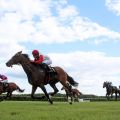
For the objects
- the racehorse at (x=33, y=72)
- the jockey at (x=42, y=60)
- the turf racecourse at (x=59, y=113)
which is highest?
the jockey at (x=42, y=60)

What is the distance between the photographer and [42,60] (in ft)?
75.8

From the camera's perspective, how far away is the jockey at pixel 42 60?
899 inches

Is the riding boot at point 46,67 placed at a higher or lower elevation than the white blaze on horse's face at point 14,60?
lower

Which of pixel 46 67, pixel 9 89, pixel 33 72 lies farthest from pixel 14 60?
pixel 9 89

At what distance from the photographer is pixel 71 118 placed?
1266 cm

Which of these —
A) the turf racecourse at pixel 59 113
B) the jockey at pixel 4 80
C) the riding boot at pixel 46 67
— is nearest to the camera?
the turf racecourse at pixel 59 113

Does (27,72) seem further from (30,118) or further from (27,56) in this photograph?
(30,118)

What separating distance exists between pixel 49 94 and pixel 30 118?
11.7m

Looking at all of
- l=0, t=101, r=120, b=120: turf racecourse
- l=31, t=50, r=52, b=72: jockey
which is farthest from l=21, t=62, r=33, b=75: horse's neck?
l=0, t=101, r=120, b=120: turf racecourse

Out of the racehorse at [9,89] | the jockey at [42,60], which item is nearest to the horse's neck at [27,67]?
the jockey at [42,60]

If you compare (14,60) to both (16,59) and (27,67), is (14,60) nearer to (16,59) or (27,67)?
(16,59)

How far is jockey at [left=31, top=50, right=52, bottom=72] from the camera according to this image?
2284 centimetres

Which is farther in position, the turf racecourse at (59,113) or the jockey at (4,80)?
the jockey at (4,80)

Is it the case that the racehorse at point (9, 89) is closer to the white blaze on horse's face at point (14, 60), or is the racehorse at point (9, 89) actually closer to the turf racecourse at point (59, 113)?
the white blaze on horse's face at point (14, 60)
